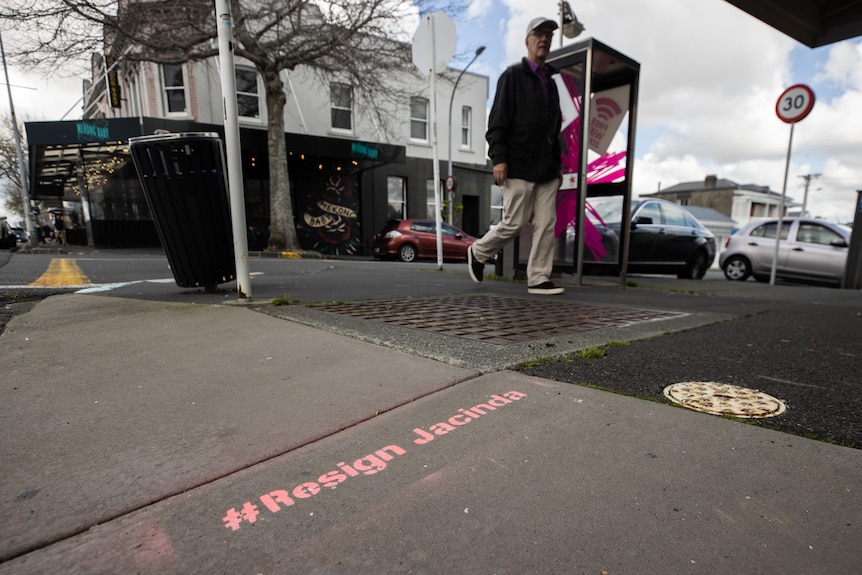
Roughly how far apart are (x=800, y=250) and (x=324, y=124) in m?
16.3

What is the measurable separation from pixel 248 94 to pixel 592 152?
14.4m

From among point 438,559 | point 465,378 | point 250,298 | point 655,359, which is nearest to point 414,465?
point 438,559

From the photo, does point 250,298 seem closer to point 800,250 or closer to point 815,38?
point 815,38

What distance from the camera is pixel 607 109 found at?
6.50m

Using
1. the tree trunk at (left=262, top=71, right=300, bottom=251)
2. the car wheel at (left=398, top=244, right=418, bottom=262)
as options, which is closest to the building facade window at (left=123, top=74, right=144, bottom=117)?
the tree trunk at (left=262, top=71, right=300, bottom=251)

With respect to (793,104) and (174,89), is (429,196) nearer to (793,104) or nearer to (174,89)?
(174,89)

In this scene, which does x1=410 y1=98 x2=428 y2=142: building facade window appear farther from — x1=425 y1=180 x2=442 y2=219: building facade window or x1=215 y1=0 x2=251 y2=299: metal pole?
x1=215 y1=0 x2=251 y2=299: metal pole

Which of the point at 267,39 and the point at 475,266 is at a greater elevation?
the point at 267,39

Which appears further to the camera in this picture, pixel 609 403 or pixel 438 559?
pixel 609 403

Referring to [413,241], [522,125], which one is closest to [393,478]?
[522,125]

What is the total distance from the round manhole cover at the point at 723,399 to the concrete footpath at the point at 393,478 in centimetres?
13

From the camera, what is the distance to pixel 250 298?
3.79 meters

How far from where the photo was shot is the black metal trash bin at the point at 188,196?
12.3 ft

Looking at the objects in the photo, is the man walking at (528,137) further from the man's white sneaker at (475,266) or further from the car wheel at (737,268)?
the car wheel at (737,268)
